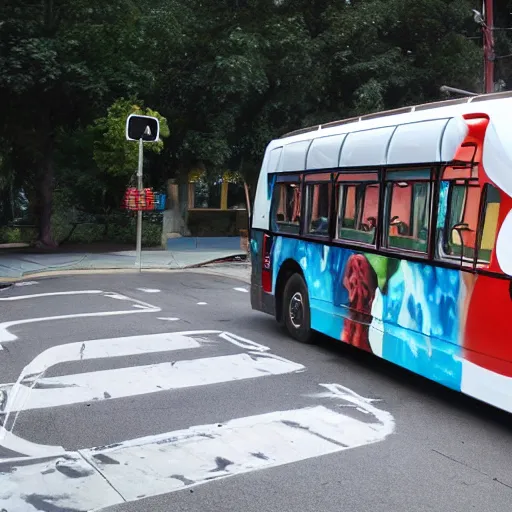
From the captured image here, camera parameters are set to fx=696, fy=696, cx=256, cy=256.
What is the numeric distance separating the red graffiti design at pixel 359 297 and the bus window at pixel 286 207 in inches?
63.6

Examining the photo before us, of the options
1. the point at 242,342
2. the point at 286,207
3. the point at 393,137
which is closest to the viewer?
the point at 393,137

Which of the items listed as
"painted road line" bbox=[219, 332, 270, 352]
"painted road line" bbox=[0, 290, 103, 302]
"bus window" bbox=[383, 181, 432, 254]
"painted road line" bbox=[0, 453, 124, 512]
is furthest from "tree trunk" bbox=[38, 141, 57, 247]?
"painted road line" bbox=[0, 453, 124, 512]

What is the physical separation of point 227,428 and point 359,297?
2558 mm

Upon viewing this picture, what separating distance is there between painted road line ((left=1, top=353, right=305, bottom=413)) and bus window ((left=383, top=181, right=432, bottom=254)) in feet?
6.12

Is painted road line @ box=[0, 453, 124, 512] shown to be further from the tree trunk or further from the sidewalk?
the tree trunk

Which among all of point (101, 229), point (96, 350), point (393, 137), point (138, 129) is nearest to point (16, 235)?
point (101, 229)

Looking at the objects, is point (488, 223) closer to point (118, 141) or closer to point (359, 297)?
point (359, 297)

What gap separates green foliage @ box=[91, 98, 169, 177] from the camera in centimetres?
1975

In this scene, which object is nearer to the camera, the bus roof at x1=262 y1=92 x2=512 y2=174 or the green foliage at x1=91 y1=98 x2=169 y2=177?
the bus roof at x1=262 y1=92 x2=512 y2=174

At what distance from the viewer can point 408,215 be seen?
274 inches

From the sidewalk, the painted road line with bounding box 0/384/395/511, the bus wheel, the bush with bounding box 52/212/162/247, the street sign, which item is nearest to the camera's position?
the painted road line with bounding box 0/384/395/511

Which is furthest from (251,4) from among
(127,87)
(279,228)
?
(279,228)

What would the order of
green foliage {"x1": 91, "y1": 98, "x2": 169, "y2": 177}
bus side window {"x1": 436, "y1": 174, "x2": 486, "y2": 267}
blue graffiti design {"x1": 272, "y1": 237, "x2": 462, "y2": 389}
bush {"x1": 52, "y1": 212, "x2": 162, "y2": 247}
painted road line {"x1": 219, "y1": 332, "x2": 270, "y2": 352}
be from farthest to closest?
bush {"x1": 52, "y1": 212, "x2": 162, "y2": 247} → green foliage {"x1": 91, "y1": 98, "x2": 169, "y2": 177} → painted road line {"x1": 219, "y1": 332, "x2": 270, "y2": 352} → blue graffiti design {"x1": 272, "y1": 237, "x2": 462, "y2": 389} → bus side window {"x1": 436, "y1": 174, "x2": 486, "y2": 267}

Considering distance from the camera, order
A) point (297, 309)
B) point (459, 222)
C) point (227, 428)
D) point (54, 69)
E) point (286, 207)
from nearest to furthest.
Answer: point (227, 428)
point (459, 222)
point (297, 309)
point (286, 207)
point (54, 69)
